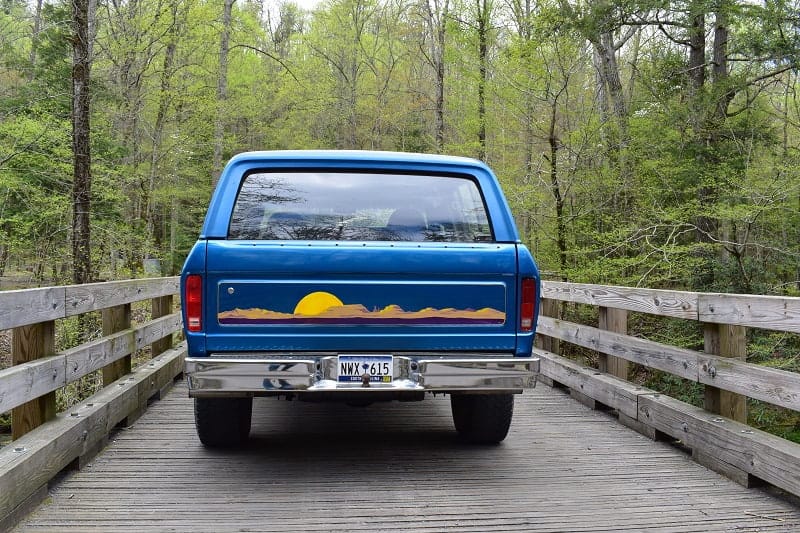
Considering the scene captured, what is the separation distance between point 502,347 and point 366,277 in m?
0.88

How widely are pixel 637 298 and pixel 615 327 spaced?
583mm

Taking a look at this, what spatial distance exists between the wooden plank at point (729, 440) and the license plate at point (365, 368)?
2.12 metres

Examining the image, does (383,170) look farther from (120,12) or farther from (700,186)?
(120,12)

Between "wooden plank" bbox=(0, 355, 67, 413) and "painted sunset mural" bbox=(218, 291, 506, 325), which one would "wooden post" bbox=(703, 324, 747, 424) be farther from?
"wooden plank" bbox=(0, 355, 67, 413)

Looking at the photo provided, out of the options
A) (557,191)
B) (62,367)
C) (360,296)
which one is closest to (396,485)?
(360,296)

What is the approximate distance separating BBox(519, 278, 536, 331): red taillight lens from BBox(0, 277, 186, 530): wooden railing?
2.67m

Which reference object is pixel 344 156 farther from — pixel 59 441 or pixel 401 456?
pixel 59 441

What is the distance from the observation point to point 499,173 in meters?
14.4

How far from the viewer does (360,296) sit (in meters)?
3.55

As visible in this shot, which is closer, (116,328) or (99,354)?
(99,354)

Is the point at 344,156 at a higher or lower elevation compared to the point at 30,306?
higher

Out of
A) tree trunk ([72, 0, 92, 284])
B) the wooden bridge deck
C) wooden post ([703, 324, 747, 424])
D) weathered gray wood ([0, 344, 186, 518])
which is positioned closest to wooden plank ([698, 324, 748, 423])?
wooden post ([703, 324, 747, 424])

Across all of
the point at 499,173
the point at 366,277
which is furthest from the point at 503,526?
the point at 499,173

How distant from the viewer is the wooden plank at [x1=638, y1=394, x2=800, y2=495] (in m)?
3.45
